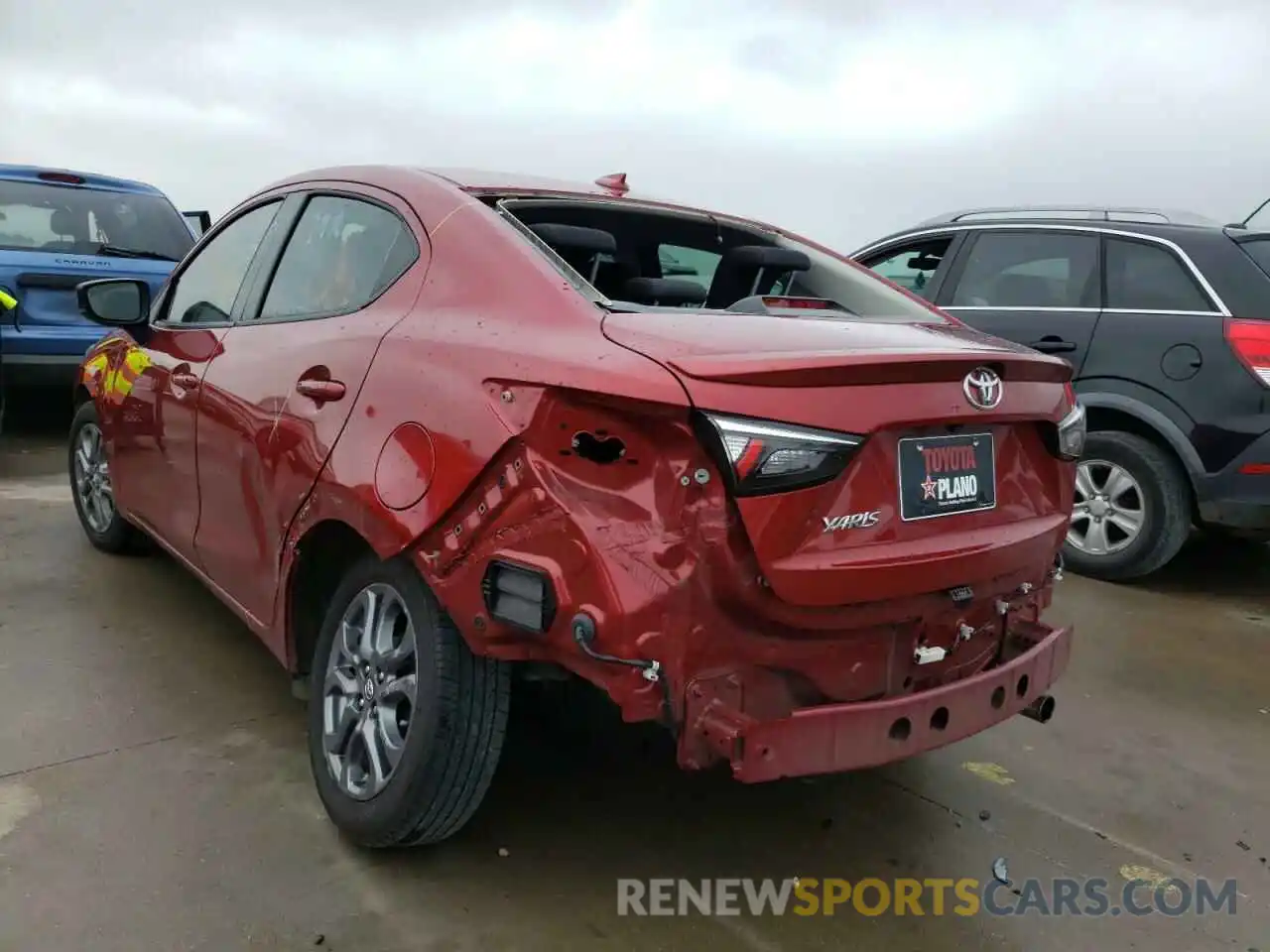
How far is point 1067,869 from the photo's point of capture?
105 inches

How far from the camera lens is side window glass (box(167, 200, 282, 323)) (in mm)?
3439

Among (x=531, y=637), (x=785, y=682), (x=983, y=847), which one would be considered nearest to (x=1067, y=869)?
(x=983, y=847)

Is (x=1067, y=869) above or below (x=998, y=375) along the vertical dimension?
below

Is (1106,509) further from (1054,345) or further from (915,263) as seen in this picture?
(915,263)

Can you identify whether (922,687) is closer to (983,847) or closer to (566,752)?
(983,847)

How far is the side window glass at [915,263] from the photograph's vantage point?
20.1ft

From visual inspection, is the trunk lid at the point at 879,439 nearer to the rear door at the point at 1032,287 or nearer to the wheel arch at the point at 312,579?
the wheel arch at the point at 312,579

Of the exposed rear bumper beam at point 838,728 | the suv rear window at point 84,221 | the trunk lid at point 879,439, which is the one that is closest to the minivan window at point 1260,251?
the trunk lid at point 879,439

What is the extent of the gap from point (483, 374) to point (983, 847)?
179 centimetres

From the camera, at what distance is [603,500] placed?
199 centimetres

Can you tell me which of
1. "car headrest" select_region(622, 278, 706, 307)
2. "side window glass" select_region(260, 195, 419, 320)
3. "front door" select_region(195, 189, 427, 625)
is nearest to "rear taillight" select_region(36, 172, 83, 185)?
"front door" select_region(195, 189, 427, 625)

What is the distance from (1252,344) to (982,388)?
121 inches

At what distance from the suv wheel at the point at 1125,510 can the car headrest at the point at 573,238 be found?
3227 millimetres

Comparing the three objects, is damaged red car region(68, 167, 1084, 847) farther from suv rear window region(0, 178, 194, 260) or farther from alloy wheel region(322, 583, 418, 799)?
suv rear window region(0, 178, 194, 260)
